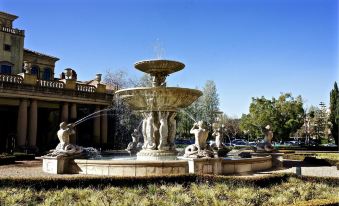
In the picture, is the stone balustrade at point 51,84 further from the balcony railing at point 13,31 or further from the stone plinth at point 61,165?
the stone plinth at point 61,165

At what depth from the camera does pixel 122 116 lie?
4172 centimetres

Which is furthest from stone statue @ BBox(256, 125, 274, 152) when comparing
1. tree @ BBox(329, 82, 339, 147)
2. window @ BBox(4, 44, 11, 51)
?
tree @ BBox(329, 82, 339, 147)

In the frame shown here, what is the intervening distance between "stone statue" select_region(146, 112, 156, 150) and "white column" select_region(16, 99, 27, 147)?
1559cm

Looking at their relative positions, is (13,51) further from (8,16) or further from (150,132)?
(150,132)

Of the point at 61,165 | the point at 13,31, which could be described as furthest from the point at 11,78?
the point at 61,165

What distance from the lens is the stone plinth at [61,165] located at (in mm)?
15633

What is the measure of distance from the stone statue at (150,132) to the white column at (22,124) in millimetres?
15585

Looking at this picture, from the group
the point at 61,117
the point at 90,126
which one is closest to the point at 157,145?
the point at 61,117

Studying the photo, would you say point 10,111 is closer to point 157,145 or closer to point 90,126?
point 90,126

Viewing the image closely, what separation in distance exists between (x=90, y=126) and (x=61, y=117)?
21.2 ft

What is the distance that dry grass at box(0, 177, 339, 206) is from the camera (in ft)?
31.3

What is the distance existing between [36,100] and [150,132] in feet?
54.6

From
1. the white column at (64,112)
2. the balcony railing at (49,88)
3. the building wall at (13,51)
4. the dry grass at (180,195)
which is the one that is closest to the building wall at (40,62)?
the building wall at (13,51)

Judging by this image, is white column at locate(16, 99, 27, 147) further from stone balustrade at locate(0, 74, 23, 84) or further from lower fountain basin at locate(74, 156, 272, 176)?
lower fountain basin at locate(74, 156, 272, 176)
